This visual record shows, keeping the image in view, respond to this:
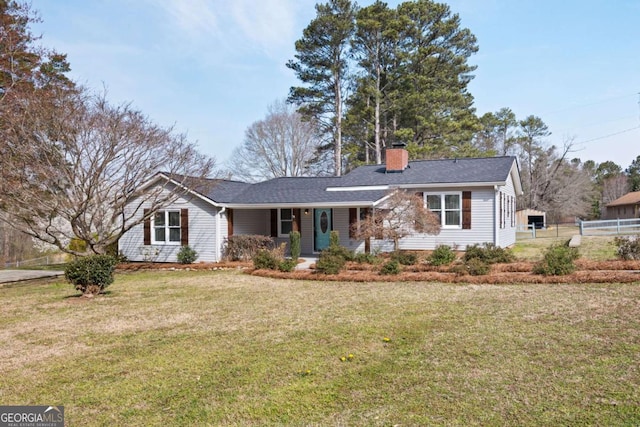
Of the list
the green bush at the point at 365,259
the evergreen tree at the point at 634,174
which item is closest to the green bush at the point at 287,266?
the green bush at the point at 365,259

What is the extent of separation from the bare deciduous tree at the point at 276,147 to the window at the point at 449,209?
63.1 ft

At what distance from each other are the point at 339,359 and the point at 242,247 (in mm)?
12037

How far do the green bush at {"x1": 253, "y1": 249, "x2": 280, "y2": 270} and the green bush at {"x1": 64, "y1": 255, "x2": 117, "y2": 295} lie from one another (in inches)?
186

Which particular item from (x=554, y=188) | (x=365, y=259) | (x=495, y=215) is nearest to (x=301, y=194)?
(x=365, y=259)

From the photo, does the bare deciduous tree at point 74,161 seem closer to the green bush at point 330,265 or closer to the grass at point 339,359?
the grass at point 339,359

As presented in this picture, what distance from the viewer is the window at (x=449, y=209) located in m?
16.9

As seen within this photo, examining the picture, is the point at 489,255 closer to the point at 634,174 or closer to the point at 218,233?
the point at 218,233

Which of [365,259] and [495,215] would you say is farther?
[495,215]

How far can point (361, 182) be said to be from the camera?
1953cm

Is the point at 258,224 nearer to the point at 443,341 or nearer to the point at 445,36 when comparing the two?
the point at 443,341

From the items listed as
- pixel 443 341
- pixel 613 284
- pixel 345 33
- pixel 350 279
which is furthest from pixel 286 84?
pixel 443 341

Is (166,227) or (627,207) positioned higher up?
(627,207)

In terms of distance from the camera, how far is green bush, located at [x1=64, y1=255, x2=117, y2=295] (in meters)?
9.52

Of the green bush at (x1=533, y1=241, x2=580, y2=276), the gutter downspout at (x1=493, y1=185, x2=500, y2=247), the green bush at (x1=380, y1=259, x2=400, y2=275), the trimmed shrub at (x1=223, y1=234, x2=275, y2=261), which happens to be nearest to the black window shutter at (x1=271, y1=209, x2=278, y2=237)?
the trimmed shrub at (x1=223, y1=234, x2=275, y2=261)
